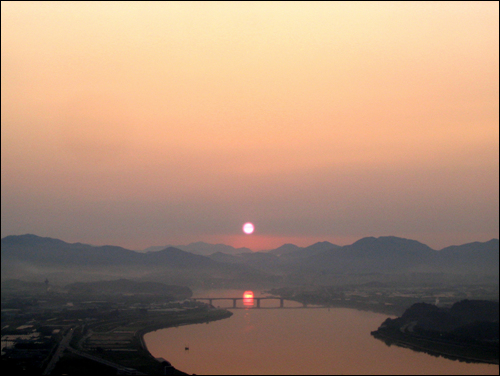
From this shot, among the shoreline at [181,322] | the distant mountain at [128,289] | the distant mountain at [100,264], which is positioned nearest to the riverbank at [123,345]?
the shoreline at [181,322]

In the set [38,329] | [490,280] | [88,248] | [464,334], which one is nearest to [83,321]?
[38,329]

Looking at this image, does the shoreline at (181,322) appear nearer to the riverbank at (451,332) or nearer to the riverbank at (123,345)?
the riverbank at (123,345)

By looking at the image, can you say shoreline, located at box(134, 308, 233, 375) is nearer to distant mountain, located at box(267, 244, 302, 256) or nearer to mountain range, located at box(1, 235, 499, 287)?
mountain range, located at box(1, 235, 499, 287)

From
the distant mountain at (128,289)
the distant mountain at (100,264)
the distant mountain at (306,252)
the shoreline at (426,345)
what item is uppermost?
the distant mountain at (306,252)

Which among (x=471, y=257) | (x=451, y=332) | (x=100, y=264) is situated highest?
(x=471, y=257)

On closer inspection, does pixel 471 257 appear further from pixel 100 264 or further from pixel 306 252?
pixel 100 264

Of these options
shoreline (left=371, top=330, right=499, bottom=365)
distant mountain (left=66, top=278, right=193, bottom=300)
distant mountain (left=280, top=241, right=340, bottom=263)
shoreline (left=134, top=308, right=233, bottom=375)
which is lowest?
shoreline (left=371, top=330, right=499, bottom=365)

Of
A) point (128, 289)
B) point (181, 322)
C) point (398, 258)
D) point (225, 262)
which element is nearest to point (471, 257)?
point (398, 258)

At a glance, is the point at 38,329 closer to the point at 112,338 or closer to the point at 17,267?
the point at 112,338

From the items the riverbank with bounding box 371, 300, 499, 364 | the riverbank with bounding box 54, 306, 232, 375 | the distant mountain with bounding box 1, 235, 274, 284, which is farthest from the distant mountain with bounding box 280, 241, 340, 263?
the riverbank with bounding box 371, 300, 499, 364
